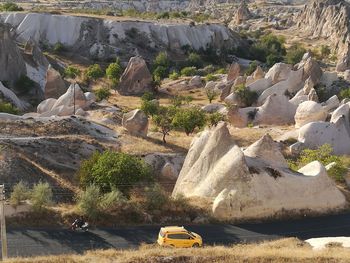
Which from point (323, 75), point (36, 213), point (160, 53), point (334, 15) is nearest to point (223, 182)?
point (36, 213)

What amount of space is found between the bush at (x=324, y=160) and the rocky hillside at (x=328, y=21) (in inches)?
2846

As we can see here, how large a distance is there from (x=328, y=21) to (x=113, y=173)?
121203 millimetres

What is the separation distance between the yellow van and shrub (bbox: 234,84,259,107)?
121 feet

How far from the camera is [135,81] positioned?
7019 centimetres

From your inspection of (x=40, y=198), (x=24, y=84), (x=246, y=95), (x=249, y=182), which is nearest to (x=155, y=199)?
(x=249, y=182)

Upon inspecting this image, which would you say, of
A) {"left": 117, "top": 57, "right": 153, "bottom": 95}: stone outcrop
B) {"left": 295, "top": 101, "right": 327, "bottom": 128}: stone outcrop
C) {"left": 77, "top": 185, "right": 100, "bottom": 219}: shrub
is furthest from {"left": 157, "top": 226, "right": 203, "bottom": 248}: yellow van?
{"left": 117, "top": 57, "right": 153, "bottom": 95}: stone outcrop

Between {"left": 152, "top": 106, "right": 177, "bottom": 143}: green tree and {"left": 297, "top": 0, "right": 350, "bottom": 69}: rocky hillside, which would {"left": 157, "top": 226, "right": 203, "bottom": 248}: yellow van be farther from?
{"left": 297, "top": 0, "right": 350, "bottom": 69}: rocky hillside

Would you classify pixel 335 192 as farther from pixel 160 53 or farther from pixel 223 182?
pixel 160 53

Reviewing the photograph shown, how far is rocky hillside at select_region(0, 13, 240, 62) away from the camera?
97688 millimetres

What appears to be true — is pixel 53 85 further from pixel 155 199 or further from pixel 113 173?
pixel 155 199

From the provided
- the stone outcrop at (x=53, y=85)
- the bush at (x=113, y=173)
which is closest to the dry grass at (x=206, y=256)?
the bush at (x=113, y=173)

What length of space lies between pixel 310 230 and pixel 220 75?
54529 mm

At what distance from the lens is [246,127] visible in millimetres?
51812

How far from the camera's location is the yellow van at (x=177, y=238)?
2302cm
